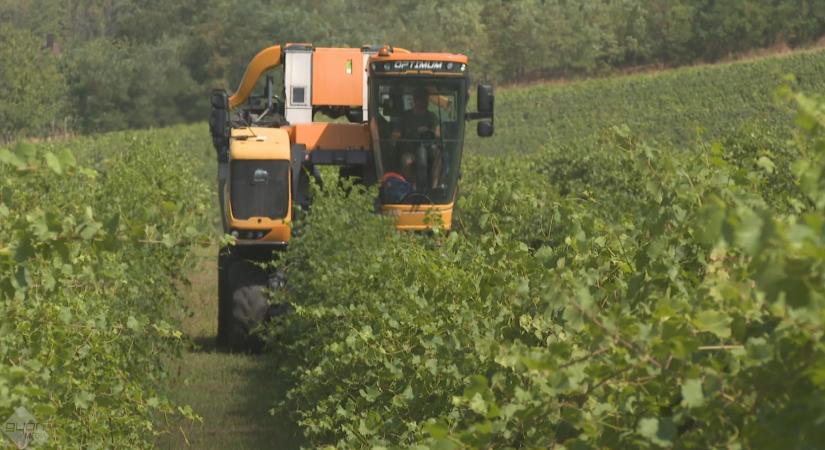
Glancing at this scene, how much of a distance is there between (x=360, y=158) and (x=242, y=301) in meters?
1.74

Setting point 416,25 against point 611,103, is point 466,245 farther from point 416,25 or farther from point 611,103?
point 416,25

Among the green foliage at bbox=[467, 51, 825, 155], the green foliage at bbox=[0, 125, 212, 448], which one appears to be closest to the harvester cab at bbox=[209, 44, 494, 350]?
the green foliage at bbox=[0, 125, 212, 448]

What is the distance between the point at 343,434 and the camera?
9.04m

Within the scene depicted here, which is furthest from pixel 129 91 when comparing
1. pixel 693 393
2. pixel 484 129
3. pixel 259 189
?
pixel 693 393

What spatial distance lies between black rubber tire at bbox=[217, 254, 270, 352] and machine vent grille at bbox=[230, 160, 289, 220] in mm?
486

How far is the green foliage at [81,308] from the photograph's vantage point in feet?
14.8

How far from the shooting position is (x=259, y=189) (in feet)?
47.6

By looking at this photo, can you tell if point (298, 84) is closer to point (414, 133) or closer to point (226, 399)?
point (414, 133)

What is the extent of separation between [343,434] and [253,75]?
859 cm

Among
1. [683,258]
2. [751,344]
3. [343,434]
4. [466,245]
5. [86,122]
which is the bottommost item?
[86,122]

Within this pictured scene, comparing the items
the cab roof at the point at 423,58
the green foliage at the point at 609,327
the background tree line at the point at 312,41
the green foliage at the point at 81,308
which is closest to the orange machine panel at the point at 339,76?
the cab roof at the point at 423,58

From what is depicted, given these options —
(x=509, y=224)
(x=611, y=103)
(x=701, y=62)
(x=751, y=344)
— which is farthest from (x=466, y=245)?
(x=701, y=62)

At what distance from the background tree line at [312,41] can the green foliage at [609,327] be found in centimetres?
6663

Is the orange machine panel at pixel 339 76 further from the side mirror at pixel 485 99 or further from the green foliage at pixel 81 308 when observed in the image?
the green foliage at pixel 81 308
